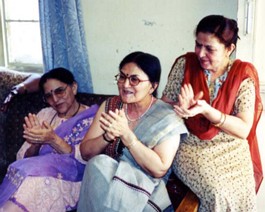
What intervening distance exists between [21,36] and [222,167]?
2.11 metres

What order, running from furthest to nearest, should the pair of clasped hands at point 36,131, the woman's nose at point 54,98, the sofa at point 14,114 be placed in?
the sofa at point 14,114 < the woman's nose at point 54,98 < the pair of clasped hands at point 36,131

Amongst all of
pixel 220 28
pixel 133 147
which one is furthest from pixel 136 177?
pixel 220 28

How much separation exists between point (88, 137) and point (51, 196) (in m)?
0.33

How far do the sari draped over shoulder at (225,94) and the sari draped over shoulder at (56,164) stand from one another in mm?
597

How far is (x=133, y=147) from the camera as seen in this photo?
1.74 metres

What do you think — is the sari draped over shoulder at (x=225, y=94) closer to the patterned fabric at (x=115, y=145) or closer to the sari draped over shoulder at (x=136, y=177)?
the sari draped over shoulder at (x=136, y=177)

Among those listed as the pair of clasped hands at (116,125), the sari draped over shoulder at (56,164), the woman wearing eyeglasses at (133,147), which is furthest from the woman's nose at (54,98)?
the pair of clasped hands at (116,125)

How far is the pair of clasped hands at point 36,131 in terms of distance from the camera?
6.94 ft

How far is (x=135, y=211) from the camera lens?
1681 millimetres

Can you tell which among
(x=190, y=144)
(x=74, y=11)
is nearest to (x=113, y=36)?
(x=74, y=11)

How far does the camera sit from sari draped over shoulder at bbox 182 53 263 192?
6.12 ft

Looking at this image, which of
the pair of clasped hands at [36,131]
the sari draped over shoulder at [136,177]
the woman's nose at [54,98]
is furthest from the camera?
the woman's nose at [54,98]

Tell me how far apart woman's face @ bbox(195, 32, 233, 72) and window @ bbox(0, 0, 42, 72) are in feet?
5.52

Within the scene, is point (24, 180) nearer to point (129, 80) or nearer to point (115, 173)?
point (115, 173)
